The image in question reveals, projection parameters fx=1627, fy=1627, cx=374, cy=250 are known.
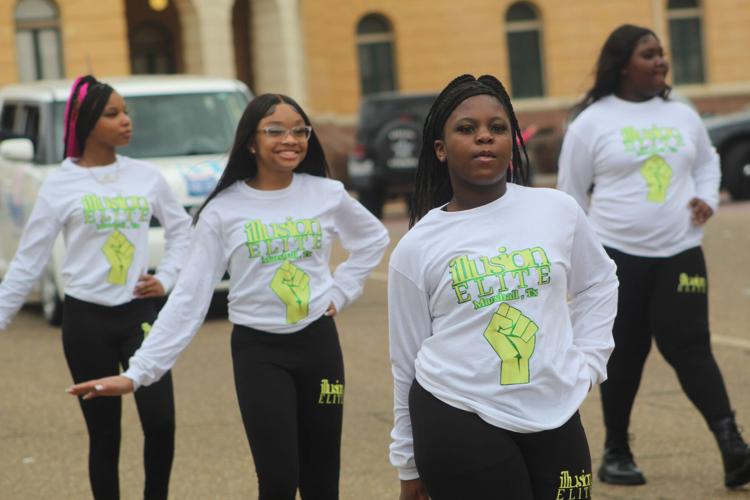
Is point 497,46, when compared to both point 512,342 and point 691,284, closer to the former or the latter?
point 691,284

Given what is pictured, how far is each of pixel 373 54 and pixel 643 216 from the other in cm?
3787

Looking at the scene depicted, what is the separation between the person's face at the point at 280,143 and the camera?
5641 mm

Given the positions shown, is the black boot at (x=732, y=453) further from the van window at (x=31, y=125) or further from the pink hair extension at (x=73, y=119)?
the van window at (x=31, y=125)

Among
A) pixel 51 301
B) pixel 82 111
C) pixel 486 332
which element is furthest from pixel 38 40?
pixel 486 332

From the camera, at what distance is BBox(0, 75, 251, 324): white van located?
1304 centimetres

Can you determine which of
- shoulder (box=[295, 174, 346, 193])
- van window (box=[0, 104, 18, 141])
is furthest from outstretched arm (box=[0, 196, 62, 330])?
van window (box=[0, 104, 18, 141])

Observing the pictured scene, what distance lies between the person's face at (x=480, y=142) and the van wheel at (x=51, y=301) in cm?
931

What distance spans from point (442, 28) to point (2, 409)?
35306 mm

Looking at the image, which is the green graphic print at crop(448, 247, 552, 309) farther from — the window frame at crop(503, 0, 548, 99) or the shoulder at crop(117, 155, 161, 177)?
the window frame at crop(503, 0, 548, 99)

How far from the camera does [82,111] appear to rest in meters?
6.46

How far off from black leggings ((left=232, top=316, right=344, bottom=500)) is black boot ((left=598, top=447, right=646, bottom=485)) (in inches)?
71.2

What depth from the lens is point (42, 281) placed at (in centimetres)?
1358

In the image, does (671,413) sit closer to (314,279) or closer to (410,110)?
(314,279)

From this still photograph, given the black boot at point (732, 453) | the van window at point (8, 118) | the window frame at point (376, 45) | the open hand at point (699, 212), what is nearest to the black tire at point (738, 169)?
the van window at point (8, 118)
